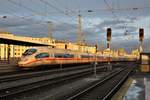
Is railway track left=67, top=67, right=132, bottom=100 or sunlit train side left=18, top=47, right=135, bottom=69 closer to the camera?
railway track left=67, top=67, right=132, bottom=100

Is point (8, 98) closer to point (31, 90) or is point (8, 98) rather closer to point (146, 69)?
point (31, 90)

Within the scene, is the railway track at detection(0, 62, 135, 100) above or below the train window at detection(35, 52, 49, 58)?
below

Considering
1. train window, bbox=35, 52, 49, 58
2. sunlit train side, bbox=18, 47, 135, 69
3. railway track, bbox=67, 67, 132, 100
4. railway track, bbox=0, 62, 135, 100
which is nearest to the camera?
railway track, bbox=67, 67, 132, 100

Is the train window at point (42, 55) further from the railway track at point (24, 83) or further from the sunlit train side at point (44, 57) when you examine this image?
the railway track at point (24, 83)

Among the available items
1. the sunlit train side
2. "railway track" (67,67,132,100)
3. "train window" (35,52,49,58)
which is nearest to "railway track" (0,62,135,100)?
"railway track" (67,67,132,100)

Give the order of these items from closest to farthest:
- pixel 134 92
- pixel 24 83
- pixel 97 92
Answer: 1. pixel 134 92
2. pixel 97 92
3. pixel 24 83

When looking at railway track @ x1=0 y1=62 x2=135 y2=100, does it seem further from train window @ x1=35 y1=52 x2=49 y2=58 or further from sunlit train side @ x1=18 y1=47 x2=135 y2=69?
train window @ x1=35 y1=52 x2=49 y2=58

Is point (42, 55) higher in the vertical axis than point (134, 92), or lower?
higher

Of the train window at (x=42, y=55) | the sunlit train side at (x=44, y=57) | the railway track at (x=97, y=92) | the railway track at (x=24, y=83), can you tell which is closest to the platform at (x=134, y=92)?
the railway track at (x=97, y=92)

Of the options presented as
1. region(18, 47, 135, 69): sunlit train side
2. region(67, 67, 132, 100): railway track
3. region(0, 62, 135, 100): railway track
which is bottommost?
region(67, 67, 132, 100): railway track

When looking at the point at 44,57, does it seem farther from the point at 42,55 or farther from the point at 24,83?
the point at 24,83

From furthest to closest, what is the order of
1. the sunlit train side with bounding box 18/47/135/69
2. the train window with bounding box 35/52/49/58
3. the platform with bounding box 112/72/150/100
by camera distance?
the train window with bounding box 35/52/49/58 → the sunlit train side with bounding box 18/47/135/69 → the platform with bounding box 112/72/150/100

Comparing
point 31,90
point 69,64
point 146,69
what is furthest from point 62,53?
point 31,90

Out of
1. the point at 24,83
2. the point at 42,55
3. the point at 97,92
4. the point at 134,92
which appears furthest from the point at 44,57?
the point at 134,92
